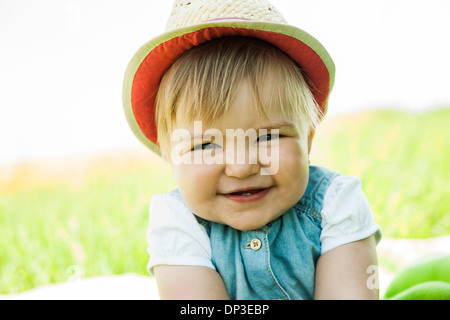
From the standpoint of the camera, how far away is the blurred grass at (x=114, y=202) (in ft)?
5.30

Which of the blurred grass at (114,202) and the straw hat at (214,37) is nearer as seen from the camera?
the straw hat at (214,37)

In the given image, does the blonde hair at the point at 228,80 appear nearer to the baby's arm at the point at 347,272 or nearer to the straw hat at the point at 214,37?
the straw hat at the point at 214,37

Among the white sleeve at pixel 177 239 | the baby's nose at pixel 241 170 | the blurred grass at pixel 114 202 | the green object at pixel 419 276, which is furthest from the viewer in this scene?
the blurred grass at pixel 114 202

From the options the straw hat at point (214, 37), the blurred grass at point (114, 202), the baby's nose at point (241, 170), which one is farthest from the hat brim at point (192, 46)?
the blurred grass at point (114, 202)

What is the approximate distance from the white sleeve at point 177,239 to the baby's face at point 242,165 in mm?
69

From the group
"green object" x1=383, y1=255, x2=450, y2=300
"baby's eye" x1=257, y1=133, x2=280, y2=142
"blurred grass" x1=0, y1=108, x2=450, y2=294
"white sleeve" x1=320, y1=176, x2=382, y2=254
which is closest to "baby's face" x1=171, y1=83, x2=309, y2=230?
"baby's eye" x1=257, y1=133, x2=280, y2=142

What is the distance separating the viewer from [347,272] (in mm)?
865

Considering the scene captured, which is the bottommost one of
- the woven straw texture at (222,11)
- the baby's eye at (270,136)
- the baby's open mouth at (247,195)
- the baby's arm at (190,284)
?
the baby's arm at (190,284)

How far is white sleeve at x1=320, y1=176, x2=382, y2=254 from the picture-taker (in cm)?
90

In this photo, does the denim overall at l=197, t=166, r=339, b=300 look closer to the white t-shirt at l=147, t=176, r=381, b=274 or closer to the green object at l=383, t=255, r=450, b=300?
the white t-shirt at l=147, t=176, r=381, b=274

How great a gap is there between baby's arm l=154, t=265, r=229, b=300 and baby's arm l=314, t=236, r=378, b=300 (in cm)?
20

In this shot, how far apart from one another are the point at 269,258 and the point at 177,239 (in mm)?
192

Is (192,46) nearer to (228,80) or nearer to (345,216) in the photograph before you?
(228,80)
